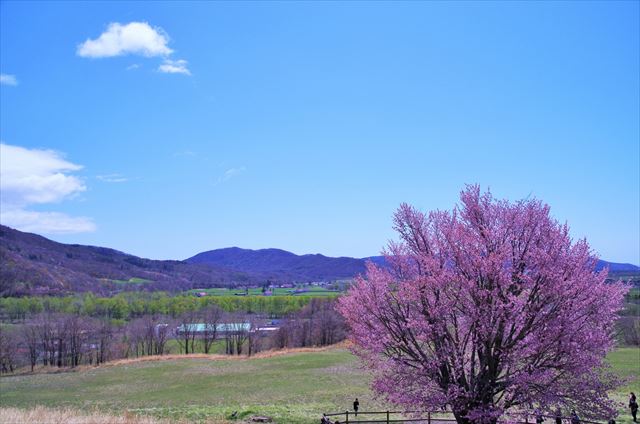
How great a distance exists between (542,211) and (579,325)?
11.5ft

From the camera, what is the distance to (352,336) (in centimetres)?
1667

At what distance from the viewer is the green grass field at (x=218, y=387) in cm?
3108

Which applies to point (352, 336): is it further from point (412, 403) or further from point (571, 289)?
point (571, 289)

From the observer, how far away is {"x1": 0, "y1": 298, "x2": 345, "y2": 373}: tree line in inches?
3076

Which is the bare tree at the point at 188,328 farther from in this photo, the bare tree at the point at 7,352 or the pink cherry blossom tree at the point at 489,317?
the pink cherry blossom tree at the point at 489,317

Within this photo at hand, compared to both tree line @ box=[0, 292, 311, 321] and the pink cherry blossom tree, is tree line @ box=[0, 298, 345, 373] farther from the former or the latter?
the pink cherry blossom tree

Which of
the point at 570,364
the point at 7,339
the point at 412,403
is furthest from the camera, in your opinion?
the point at 7,339

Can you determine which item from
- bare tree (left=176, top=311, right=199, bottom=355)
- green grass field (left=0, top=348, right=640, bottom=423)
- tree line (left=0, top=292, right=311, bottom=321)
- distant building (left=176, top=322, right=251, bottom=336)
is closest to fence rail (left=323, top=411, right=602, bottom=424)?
green grass field (left=0, top=348, right=640, bottom=423)

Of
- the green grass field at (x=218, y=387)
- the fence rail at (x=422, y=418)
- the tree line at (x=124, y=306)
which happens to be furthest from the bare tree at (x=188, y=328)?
the fence rail at (x=422, y=418)

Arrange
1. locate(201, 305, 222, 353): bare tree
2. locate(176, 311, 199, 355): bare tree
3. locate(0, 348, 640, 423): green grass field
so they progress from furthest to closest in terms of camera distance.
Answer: locate(201, 305, 222, 353): bare tree
locate(176, 311, 199, 355): bare tree
locate(0, 348, 640, 423): green grass field

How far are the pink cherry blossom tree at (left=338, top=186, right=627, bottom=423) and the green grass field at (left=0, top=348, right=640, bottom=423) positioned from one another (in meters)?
12.3

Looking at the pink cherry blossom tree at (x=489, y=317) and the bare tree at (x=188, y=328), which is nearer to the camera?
the pink cherry blossom tree at (x=489, y=317)

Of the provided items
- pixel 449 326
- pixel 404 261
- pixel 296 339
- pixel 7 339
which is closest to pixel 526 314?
pixel 449 326

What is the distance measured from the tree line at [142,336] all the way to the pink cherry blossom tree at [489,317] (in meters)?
56.6
